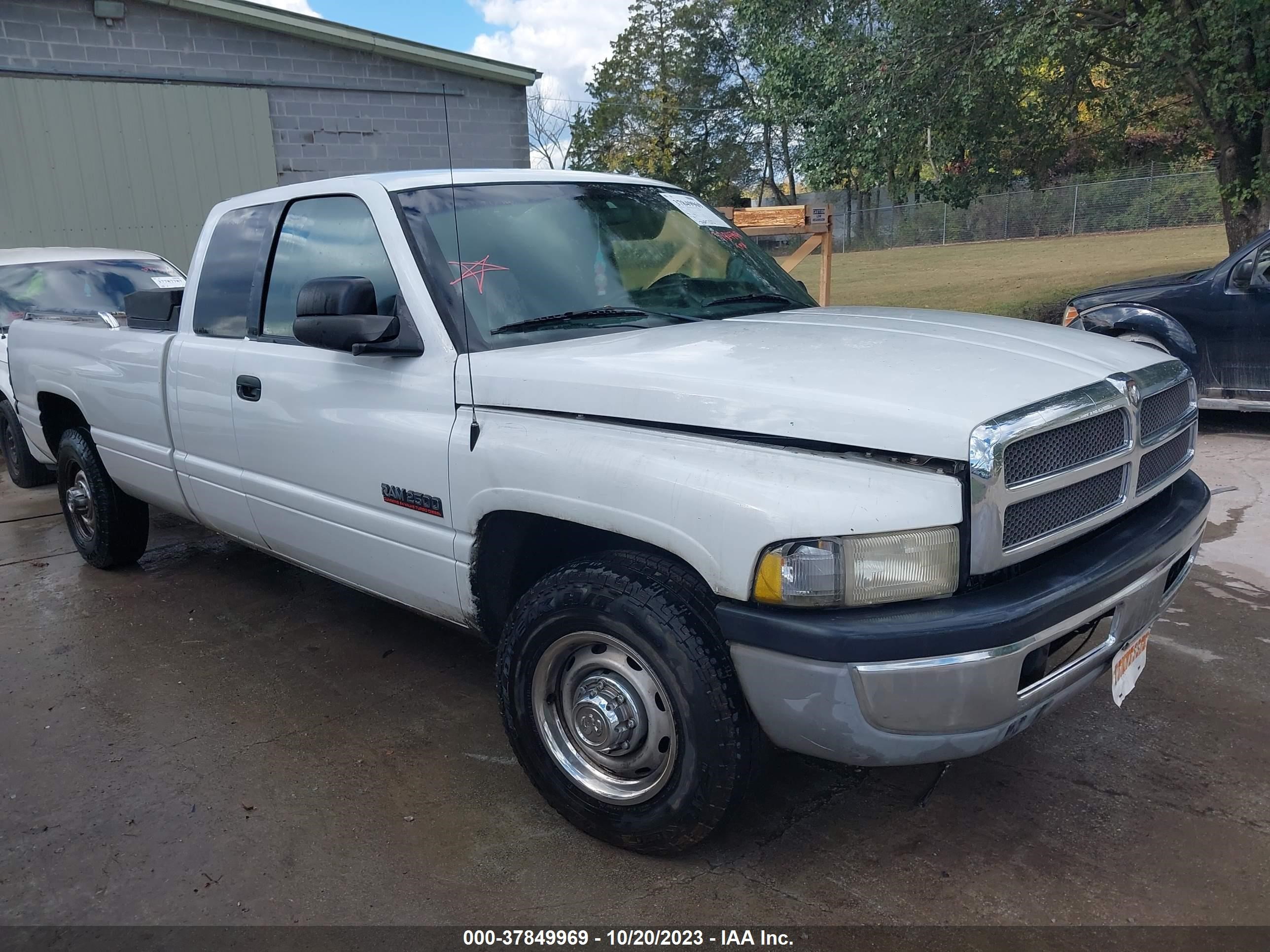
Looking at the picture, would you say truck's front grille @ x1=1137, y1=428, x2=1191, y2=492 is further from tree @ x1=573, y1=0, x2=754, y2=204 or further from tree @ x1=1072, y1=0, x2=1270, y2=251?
tree @ x1=573, y1=0, x2=754, y2=204

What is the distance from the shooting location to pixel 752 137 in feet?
159

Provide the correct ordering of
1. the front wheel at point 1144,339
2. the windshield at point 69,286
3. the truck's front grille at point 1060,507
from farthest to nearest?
1. the front wheel at point 1144,339
2. the windshield at point 69,286
3. the truck's front grille at point 1060,507

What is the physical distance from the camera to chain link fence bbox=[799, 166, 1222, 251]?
89.4 feet

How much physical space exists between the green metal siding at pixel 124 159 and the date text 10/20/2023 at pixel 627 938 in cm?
1151

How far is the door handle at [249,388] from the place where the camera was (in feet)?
12.8

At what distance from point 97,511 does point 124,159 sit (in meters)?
8.59

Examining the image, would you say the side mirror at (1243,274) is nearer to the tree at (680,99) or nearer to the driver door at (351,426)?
the driver door at (351,426)

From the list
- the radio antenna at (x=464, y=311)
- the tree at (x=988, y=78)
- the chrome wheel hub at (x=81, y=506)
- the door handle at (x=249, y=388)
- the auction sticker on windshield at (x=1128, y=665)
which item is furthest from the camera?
the tree at (x=988, y=78)

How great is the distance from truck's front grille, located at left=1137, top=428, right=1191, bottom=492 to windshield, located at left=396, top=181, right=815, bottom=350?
1.44 metres

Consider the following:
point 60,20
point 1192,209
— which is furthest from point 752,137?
point 60,20

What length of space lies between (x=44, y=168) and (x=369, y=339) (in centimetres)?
1100

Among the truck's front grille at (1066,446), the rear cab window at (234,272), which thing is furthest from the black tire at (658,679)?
the rear cab window at (234,272)

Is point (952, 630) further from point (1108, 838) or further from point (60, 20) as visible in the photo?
point (60, 20)

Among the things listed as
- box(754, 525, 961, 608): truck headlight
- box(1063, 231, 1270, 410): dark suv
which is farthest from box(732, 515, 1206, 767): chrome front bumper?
box(1063, 231, 1270, 410): dark suv
